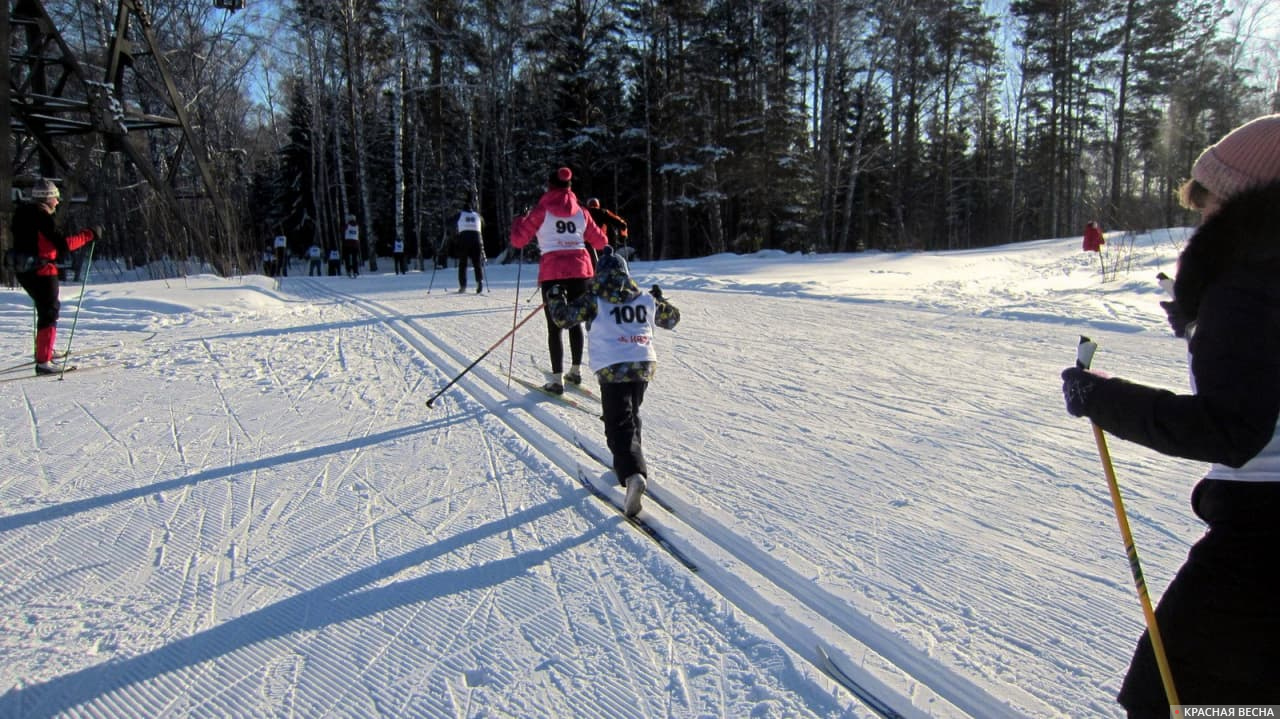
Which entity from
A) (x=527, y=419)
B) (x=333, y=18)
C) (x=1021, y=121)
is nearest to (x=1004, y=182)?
(x=1021, y=121)

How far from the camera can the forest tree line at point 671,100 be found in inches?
908

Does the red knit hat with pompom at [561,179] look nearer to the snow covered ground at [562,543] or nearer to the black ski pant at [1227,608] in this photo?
the snow covered ground at [562,543]

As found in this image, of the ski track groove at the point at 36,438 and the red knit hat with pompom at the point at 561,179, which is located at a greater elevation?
the red knit hat with pompom at the point at 561,179

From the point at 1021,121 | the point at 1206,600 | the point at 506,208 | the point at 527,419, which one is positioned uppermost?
the point at 1021,121

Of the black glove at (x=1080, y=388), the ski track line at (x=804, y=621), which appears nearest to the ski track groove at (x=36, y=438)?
the ski track line at (x=804, y=621)

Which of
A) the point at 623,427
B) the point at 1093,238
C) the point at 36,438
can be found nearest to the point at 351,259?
the point at 36,438

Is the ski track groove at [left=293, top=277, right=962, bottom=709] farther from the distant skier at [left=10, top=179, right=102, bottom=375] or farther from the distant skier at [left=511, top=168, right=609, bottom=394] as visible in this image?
the distant skier at [left=10, top=179, right=102, bottom=375]

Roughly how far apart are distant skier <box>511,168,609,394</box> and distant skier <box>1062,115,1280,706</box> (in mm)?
4647

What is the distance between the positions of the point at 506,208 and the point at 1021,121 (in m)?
31.3

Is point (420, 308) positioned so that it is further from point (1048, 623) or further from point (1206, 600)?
point (1206, 600)

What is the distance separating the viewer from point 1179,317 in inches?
55.5

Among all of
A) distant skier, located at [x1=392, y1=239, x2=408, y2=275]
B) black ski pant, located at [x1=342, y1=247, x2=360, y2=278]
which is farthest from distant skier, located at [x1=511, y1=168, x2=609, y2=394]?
distant skier, located at [x1=392, y1=239, x2=408, y2=275]

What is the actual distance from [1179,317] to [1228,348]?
0.23m

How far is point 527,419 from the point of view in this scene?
4.94 metres
